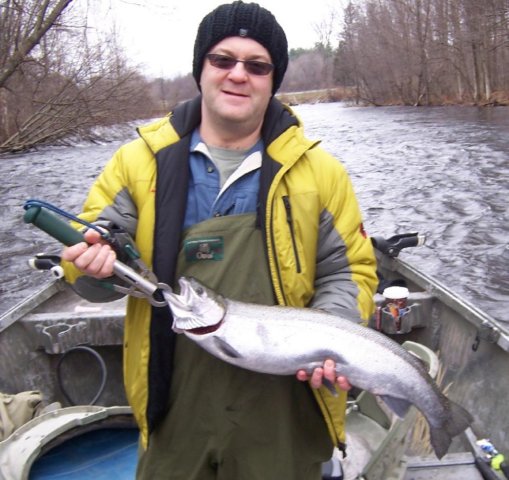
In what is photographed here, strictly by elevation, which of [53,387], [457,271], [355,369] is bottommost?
[457,271]

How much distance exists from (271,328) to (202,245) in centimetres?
38

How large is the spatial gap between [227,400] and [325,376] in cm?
36

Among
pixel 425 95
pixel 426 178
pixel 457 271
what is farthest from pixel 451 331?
pixel 425 95

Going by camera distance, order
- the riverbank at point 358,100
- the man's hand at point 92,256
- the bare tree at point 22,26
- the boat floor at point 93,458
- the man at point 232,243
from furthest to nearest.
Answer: the riverbank at point 358,100 < the bare tree at point 22,26 < the boat floor at point 93,458 < the man at point 232,243 < the man's hand at point 92,256

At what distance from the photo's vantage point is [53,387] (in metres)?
4.49

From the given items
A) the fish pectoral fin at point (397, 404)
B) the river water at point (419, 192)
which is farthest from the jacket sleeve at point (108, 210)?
the river water at point (419, 192)

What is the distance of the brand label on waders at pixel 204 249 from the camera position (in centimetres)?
206

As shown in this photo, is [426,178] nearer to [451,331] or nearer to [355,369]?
[451,331]

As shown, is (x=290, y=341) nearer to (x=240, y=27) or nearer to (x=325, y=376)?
(x=325, y=376)

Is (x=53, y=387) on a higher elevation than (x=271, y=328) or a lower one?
lower

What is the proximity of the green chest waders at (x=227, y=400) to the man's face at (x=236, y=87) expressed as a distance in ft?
1.20

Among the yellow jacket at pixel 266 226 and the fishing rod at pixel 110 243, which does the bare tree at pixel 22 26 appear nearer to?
the yellow jacket at pixel 266 226

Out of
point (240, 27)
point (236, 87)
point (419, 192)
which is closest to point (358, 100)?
point (419, 192)

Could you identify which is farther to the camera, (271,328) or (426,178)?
(426,178)
